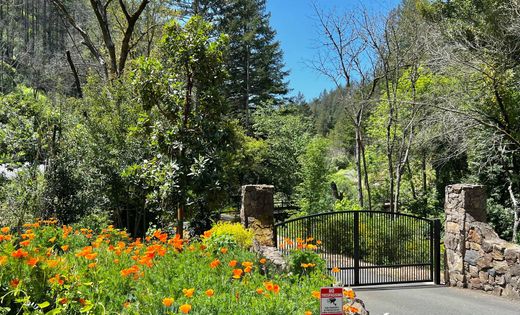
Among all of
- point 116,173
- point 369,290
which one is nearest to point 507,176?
point 369,290

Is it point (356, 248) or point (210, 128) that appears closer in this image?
point (210, 128)

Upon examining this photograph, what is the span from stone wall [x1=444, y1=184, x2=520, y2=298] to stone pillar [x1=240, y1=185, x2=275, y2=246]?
3692 millimetres

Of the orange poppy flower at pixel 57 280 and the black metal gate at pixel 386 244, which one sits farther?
the black metal gate at pixel 386 244

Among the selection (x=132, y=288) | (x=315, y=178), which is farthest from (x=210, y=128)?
(x=315, y=178)

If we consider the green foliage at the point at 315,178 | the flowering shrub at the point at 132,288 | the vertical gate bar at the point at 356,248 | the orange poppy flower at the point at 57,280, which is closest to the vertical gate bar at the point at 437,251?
the vertical gate bar at the point at 356,248

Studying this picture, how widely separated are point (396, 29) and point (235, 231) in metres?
11.7

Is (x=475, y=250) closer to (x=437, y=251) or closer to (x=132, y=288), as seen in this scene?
(x=437, y=251)

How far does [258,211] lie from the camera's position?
292 inches

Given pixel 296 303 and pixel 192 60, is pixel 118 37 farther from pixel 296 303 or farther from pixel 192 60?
pixel 296 303

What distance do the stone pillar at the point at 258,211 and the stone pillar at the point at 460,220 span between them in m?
3.68

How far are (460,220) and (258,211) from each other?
3.95 meters

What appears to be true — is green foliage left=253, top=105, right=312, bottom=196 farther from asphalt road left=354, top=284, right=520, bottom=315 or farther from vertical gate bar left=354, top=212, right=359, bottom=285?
asphalt road left=354, top=284, right=520, bottom=315

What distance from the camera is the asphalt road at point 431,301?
6.25 m

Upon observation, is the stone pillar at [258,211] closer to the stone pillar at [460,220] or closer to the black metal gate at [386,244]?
the black metal gate at [386,244]
